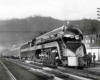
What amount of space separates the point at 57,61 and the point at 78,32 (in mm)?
4083

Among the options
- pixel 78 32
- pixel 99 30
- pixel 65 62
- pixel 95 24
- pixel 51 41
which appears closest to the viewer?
pixel 65 62

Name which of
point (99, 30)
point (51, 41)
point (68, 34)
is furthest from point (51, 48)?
point (99, 30)

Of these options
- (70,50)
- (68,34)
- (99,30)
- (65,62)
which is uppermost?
(99,30)

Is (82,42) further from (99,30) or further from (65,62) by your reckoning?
(99,30)

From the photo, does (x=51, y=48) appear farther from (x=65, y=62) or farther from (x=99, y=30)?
(x=99, y=30)

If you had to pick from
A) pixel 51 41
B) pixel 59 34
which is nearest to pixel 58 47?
pixel 59 34

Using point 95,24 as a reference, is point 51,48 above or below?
below

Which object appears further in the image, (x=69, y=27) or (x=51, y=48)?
(x=51, y=48)

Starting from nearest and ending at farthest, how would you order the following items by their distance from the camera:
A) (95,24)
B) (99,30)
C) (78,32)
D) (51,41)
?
1. (78,32)
2. (51,41)
3. (95,24)
4. (99,30)

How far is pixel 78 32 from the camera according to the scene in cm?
2027

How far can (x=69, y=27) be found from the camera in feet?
66.5

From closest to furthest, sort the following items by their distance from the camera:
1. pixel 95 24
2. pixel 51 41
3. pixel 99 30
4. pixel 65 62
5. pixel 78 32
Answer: pixel 65 62 → pixel 78 32 → pixel 51 41 → pixel 95 24 → pixel 99 30

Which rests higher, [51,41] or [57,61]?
[51,41]

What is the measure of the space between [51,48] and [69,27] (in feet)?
15.6
